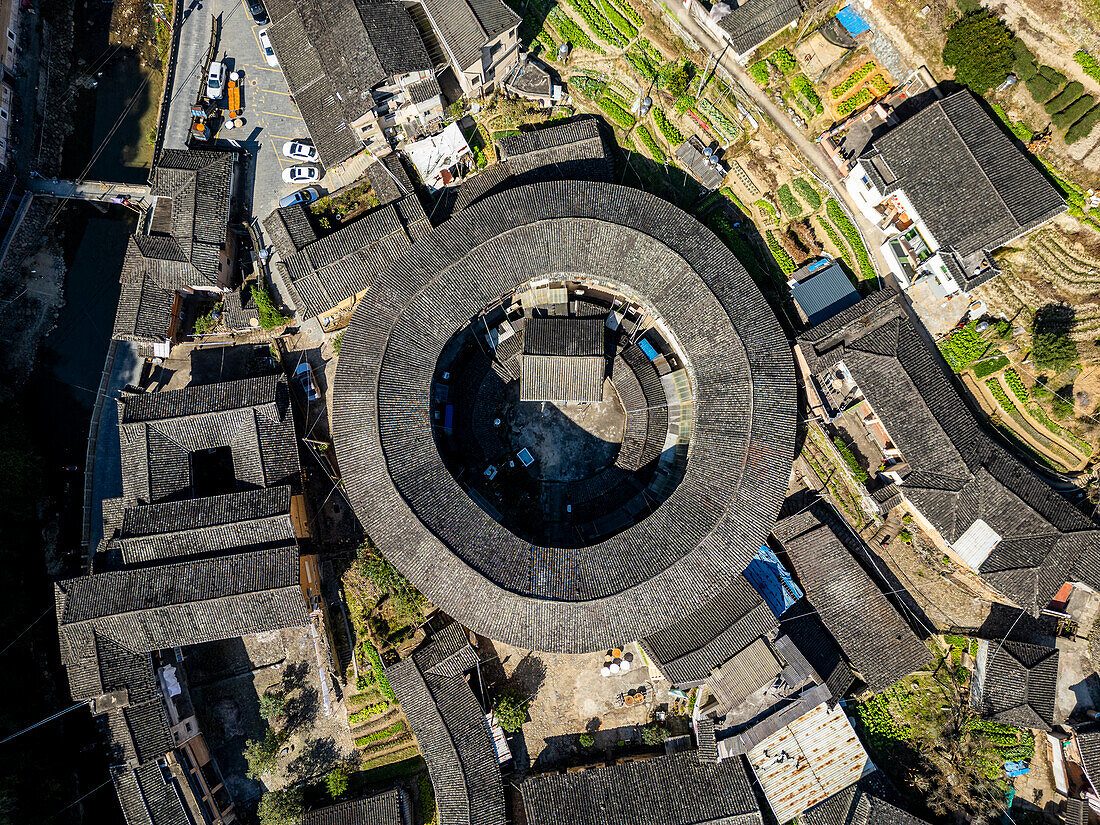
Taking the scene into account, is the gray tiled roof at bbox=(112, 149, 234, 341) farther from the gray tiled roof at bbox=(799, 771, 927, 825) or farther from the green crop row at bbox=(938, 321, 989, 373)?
the gray tiled roof at bbox=(799, 771, 927, 825)

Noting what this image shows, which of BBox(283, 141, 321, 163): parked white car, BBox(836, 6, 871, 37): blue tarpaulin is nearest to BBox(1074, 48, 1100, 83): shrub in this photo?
BBox(836, 6, 871, 37): blue tarpaulin

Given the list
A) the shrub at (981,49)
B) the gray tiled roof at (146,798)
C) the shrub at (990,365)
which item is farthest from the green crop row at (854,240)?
the gray tiled roof at (146,798)

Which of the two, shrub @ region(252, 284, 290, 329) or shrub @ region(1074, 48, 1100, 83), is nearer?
shrub @ region(1074, 48, 1100, 83)

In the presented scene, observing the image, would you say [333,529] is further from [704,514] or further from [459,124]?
[459,124]

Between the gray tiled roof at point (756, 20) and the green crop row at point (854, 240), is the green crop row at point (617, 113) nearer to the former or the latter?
the gray tiled roof at point (756, 20)

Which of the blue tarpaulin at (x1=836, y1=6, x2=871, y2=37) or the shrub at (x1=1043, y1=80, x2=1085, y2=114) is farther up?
the blue tarpaulin at (x1=836, y1=6, x2=871, y2=37)

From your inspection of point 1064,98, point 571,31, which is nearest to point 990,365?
point 1064,98
